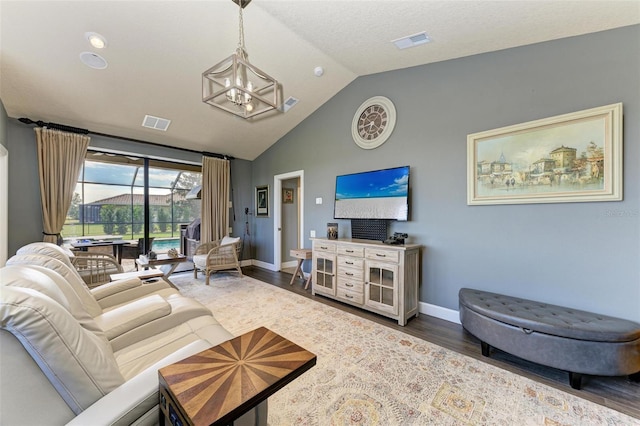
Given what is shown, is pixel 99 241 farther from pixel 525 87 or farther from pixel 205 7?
pixel 525 87

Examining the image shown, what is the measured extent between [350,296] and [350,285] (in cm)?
15

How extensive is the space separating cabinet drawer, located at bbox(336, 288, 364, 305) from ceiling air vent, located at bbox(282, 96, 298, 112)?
126 inches

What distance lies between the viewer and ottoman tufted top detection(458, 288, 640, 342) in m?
1.75

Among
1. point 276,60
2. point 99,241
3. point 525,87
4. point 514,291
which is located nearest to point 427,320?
point 514,291

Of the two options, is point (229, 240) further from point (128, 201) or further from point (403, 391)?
point (403, 391)

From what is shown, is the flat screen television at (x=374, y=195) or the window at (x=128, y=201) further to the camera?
the window at (x=128, y=201)

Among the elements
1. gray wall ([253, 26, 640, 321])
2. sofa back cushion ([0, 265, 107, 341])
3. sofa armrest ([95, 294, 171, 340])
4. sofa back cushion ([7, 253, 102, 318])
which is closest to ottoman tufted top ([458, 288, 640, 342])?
gray wall ([253, 26, 640, 321])

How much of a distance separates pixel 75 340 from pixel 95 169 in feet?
15.8

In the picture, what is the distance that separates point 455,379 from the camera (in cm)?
190

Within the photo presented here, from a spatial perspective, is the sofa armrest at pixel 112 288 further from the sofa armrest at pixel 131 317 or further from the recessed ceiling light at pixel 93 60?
the recessed ceiling light at pixel 93 60

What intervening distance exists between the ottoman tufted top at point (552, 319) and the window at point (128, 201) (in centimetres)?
537

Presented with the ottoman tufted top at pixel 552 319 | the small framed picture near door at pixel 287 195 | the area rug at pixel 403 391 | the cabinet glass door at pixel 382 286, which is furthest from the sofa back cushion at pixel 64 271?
the small framed picture near door at pixel 287 195

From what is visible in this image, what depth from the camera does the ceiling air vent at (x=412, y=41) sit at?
255cm

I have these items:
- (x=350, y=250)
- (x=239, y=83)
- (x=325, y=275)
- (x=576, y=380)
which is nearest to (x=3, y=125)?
(x=239, y=83)
